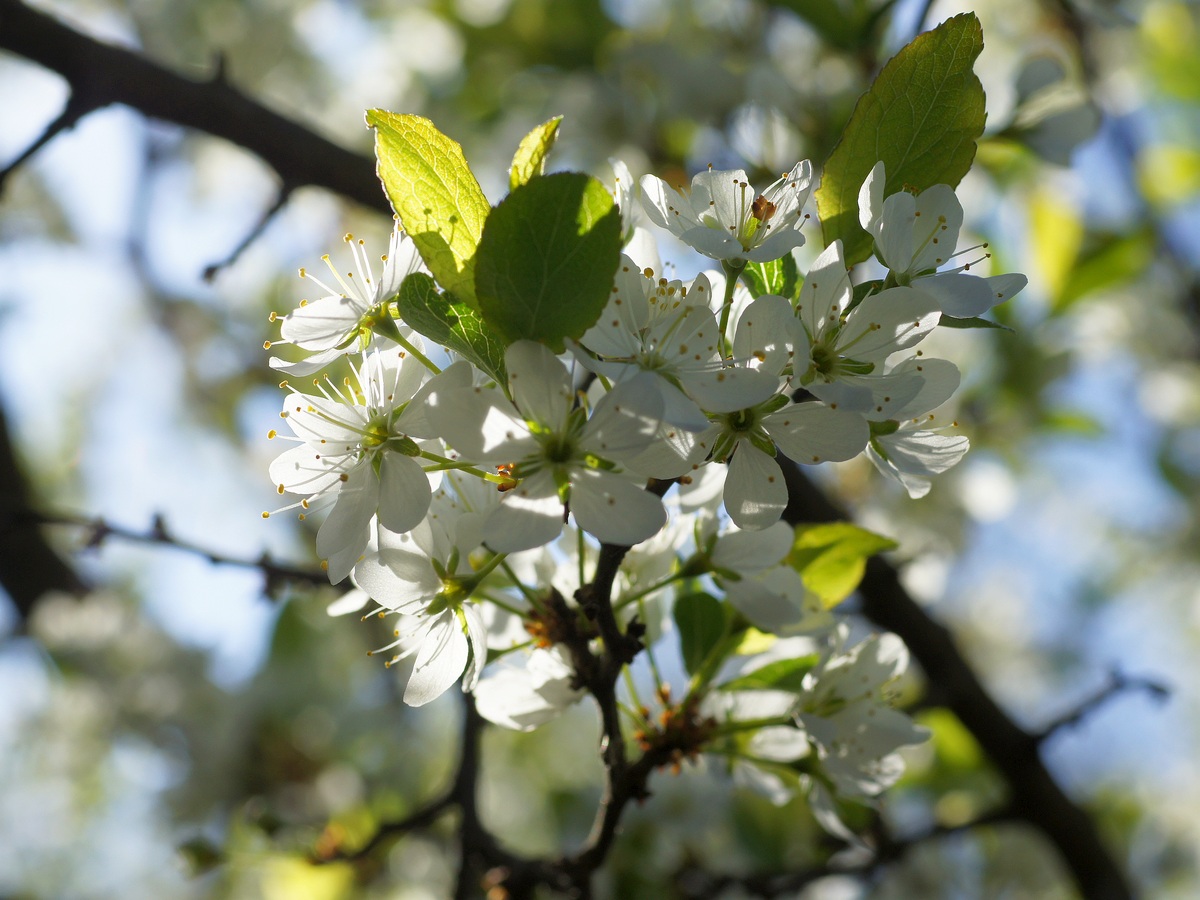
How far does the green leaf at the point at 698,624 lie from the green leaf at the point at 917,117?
0.42m

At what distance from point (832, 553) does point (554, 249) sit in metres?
0.51

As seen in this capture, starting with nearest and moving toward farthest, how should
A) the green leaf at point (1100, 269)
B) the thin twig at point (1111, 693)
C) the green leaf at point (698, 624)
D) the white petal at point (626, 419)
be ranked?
the white petal at point (626, 419) → the green leaf at point (698, 624) → the thin twig at point (1111, 693) → the green leaf at point (1100, 269)

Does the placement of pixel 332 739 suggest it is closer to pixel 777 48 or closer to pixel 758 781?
pixel 758 781

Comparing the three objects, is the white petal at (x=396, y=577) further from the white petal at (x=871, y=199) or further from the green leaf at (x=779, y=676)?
the white petal at (x=871, y=199)

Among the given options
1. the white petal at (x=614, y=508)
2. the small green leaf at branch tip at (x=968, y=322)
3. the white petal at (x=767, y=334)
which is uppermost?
the white petal at (x=767, y=334)

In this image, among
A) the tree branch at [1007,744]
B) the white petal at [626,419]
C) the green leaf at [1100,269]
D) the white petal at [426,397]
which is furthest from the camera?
the green leaf at [1100,269]

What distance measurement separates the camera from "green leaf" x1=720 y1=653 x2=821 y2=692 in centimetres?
102

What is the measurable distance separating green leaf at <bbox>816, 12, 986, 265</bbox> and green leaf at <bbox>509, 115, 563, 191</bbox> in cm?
24

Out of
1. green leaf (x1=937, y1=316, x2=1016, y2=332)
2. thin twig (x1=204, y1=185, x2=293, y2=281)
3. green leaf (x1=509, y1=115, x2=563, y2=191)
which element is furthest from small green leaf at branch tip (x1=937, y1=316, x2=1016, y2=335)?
thin twig (x1=204, y1=185, x2=293, y2=281)

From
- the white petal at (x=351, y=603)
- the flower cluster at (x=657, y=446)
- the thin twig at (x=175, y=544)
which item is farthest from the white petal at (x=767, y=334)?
the thin twig at (x=175, y=544)

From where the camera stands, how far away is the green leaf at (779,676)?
3.35 ft

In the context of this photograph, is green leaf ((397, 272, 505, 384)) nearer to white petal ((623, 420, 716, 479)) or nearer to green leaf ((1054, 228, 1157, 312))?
white petal ((623, 420, 716, 479))

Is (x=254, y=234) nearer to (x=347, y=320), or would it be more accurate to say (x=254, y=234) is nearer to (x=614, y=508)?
(x=347, y=320)

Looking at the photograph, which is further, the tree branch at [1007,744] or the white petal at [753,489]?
the tree branch at [1007,744]
